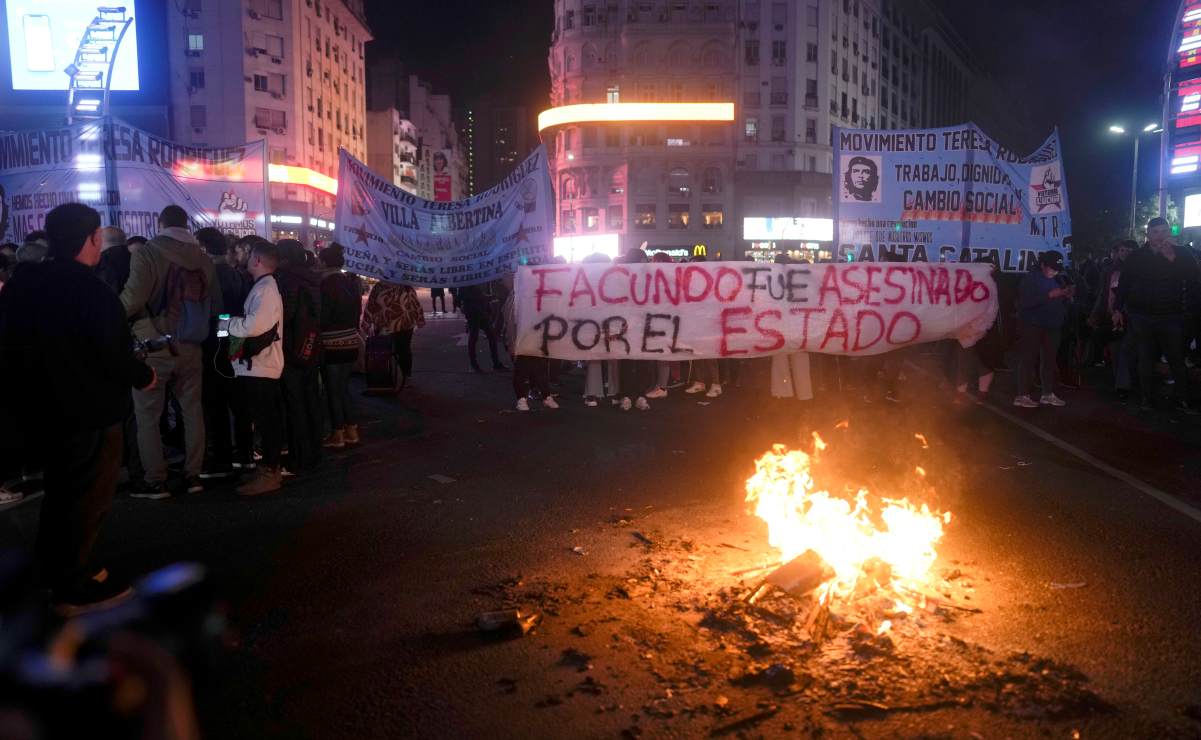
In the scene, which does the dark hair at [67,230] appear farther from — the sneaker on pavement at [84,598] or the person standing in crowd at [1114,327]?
the person standing in crowd at [1114,327]

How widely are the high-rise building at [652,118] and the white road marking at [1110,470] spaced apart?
69.8 metres

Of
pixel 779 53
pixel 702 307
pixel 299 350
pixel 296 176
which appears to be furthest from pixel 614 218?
pixel 299 350

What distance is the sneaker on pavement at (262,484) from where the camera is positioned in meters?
7.27

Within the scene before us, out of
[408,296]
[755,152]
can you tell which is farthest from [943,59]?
[408,296]

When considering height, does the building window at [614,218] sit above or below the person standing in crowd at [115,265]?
above

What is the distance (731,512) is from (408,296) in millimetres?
7286

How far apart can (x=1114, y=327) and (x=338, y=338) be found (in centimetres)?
1008

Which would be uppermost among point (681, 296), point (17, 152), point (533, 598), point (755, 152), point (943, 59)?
point (943, 59)

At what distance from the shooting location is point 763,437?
951 cm

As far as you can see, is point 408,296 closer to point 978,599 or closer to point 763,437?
point 763,437

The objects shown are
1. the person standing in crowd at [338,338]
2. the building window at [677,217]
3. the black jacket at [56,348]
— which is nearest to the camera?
the black jacket at [56,348]

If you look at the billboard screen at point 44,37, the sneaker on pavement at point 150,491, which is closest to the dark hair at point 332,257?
the sneaker on pavement at point 150,491

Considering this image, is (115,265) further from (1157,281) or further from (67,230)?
(1157,281)

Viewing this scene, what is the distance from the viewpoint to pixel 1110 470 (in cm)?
795
